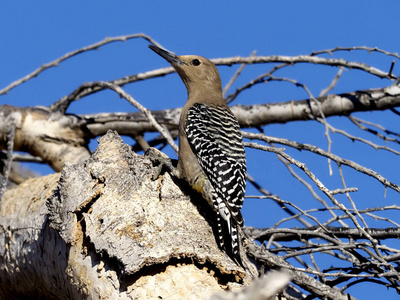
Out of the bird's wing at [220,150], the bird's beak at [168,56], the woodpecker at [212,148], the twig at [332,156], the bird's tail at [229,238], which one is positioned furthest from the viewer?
the bird's beak at [168,56]

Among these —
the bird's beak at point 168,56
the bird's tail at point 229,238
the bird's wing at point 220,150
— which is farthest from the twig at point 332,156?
the bird's beak at point 168,56

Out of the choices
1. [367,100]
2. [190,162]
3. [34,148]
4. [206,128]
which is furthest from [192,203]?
[34,148]

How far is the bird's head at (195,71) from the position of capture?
6148 millimetres

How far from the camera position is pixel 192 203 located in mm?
4090

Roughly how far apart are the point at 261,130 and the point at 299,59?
34.3 inches

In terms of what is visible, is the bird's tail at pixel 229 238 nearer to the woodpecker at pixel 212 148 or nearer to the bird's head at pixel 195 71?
the woodpecker at pixel 212 148

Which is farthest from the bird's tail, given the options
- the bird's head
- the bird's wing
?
the bird's head

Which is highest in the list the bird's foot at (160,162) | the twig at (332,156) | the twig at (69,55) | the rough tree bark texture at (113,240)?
the twig at (69,55)

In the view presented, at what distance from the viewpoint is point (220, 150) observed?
4973 millimetres

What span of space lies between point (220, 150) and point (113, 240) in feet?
5.69

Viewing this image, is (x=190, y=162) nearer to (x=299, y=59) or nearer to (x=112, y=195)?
(x=112, y=195)

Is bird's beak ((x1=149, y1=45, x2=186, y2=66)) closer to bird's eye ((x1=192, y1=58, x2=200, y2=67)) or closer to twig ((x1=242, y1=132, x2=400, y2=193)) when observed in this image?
bird's eye ((x1=192, y1=58, x2=200, y2=67))

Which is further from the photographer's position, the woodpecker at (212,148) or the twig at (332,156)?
the woodpecker at (212,148)

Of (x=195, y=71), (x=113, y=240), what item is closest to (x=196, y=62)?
(x=195, y=71)
